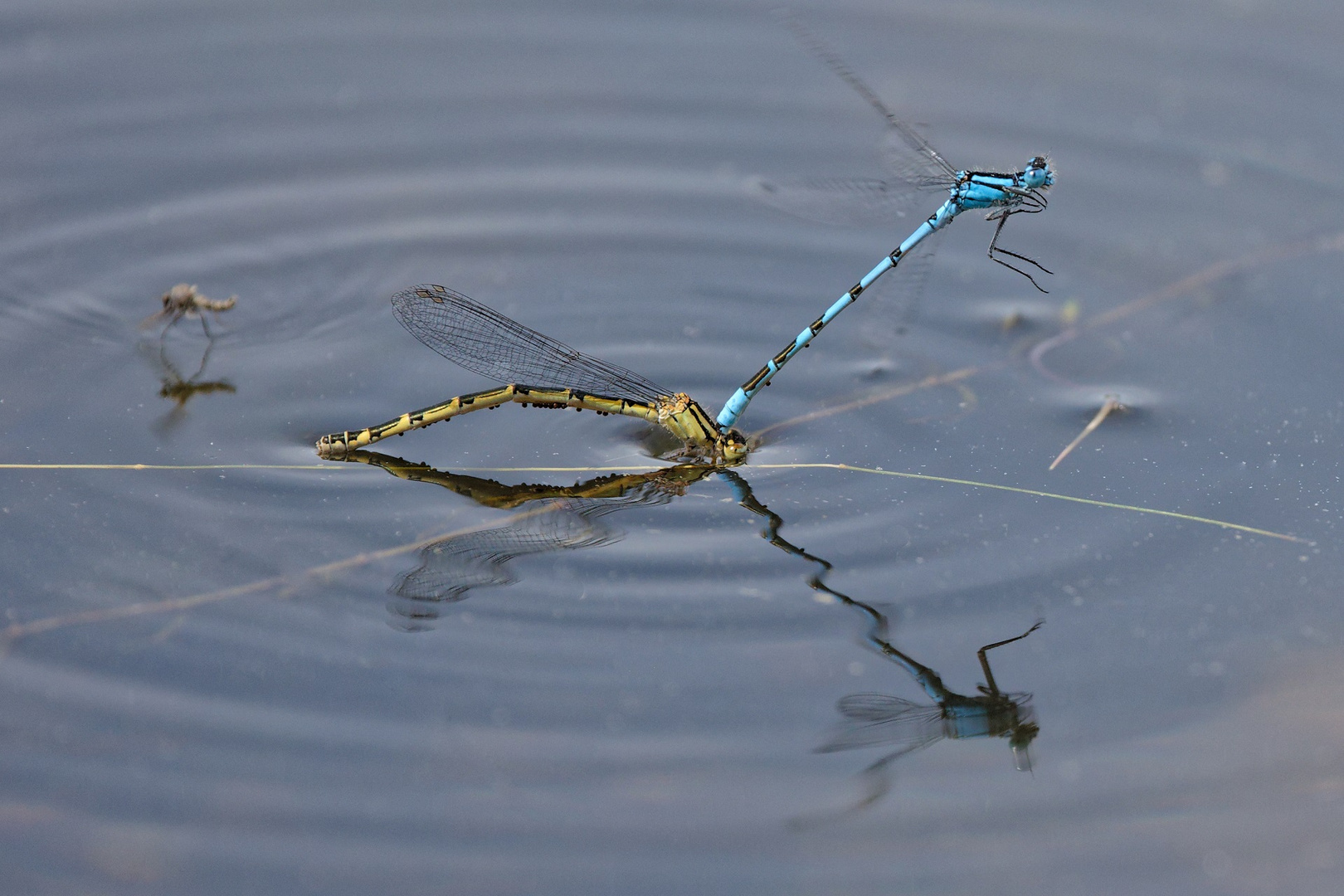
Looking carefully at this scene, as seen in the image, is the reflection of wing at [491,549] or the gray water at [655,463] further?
the reflection of wing at [491,549]

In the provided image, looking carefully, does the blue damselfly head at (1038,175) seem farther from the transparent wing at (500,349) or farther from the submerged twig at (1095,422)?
the transparent wing at (500,349)

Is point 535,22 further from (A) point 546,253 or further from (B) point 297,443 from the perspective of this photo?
(B) point 297,443

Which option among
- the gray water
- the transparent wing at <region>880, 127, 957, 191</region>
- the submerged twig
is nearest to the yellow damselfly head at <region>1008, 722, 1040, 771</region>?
the gray water

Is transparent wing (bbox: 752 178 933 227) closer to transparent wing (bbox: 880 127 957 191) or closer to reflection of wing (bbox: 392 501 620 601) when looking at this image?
transparent wing (bbox: 880 127 957 191)

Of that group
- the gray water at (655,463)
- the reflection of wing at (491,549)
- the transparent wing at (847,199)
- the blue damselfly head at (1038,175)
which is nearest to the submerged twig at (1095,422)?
the gray water at (655,463)

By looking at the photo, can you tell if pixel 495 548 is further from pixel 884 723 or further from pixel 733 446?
pixel 884 723

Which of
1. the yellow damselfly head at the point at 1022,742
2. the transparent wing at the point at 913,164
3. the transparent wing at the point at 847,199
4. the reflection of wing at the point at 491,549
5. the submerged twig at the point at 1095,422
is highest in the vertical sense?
the transparent wing at the point at 913,164
